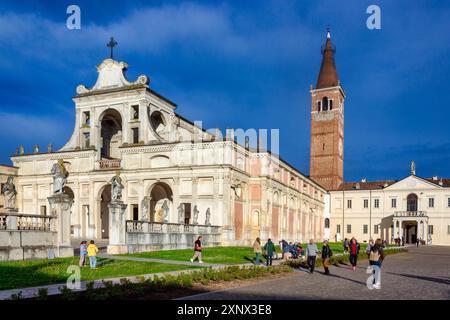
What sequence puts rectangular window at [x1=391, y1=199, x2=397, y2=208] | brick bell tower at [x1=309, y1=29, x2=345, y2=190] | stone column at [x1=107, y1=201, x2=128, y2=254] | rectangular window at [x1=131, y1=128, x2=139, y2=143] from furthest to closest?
brick bell tower at [x1=309, y1=29, x2=345, y2=190]
rectangular window at [x1=391, y1=199, x2=397, y2=208]
rectangular window at [x1=131, y1=128, x2=139, y2=143]
stone column at [x1=107, y1=201, x2=128, y2=254]

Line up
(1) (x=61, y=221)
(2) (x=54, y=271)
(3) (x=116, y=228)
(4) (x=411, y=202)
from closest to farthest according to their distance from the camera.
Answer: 1. (2) (x=54, y=271)
2. (1) (x=61, y=221)
3. (3) (x=116, y=228)
4. (4) (x=411, y=202)

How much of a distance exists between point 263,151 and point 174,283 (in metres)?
34.4

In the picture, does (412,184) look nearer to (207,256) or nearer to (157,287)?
(207,256)

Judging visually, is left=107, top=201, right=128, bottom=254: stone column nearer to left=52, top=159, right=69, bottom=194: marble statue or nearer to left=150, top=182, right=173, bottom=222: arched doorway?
left=52, top=159, right=69, bottom=194: marble statue

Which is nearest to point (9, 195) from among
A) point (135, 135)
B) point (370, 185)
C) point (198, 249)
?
point (198, 249)

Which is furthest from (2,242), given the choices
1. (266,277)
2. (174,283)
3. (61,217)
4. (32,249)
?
(266,277)

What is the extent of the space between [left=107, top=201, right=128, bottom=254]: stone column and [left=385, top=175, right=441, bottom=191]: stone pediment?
57.9 meters

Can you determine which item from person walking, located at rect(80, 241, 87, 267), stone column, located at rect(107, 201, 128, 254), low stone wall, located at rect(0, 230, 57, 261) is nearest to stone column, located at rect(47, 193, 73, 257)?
low stone wall, located at rect(0, 230, 57, 261)

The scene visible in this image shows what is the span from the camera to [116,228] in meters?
25.5

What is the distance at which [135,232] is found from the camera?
2725 centimetres

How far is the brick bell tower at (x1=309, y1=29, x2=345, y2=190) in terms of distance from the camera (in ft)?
265

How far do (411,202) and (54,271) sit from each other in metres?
65.8

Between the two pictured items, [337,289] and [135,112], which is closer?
[337,289]
